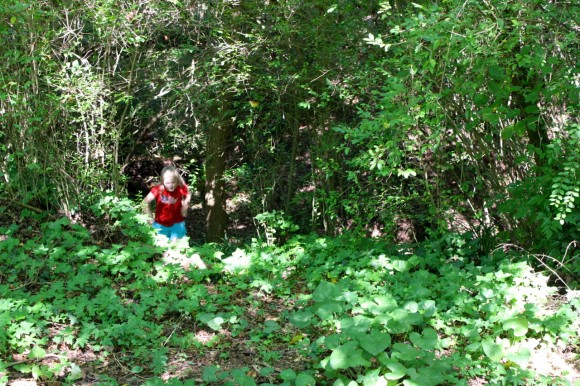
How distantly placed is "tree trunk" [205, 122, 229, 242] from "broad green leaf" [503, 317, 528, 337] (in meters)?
6.19

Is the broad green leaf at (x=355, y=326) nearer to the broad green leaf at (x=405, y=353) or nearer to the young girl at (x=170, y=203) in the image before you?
the broad green leaf at (x=405, y=353)

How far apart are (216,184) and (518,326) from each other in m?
6.71

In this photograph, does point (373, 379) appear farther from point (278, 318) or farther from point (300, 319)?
point (278, 318)

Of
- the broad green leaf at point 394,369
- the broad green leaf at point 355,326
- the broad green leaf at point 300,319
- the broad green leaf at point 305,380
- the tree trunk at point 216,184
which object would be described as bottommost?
the tree trunk at point 216,184

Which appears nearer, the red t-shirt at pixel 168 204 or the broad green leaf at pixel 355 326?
the broad green leaf at pixel 355 326

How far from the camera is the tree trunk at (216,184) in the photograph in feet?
32.5

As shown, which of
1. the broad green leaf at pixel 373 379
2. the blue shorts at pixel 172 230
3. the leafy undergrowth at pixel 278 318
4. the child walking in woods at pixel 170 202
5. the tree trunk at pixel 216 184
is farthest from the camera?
the tree trunk at pixel 216 184

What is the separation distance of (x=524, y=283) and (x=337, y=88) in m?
3.42

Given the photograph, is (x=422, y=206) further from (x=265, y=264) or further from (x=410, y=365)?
(x=410, y=365)

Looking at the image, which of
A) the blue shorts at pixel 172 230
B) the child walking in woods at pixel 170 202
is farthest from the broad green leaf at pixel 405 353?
the blue shorts at pixel 172 230

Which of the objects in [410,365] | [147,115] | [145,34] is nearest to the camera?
[410,365]

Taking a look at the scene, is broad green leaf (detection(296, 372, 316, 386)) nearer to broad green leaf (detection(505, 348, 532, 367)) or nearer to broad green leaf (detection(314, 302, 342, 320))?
broad green leaf (detection(314, 302, 342, 320))

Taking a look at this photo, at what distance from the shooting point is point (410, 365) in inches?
154

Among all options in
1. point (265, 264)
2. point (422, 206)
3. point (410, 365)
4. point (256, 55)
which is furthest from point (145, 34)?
point (410, 365)
